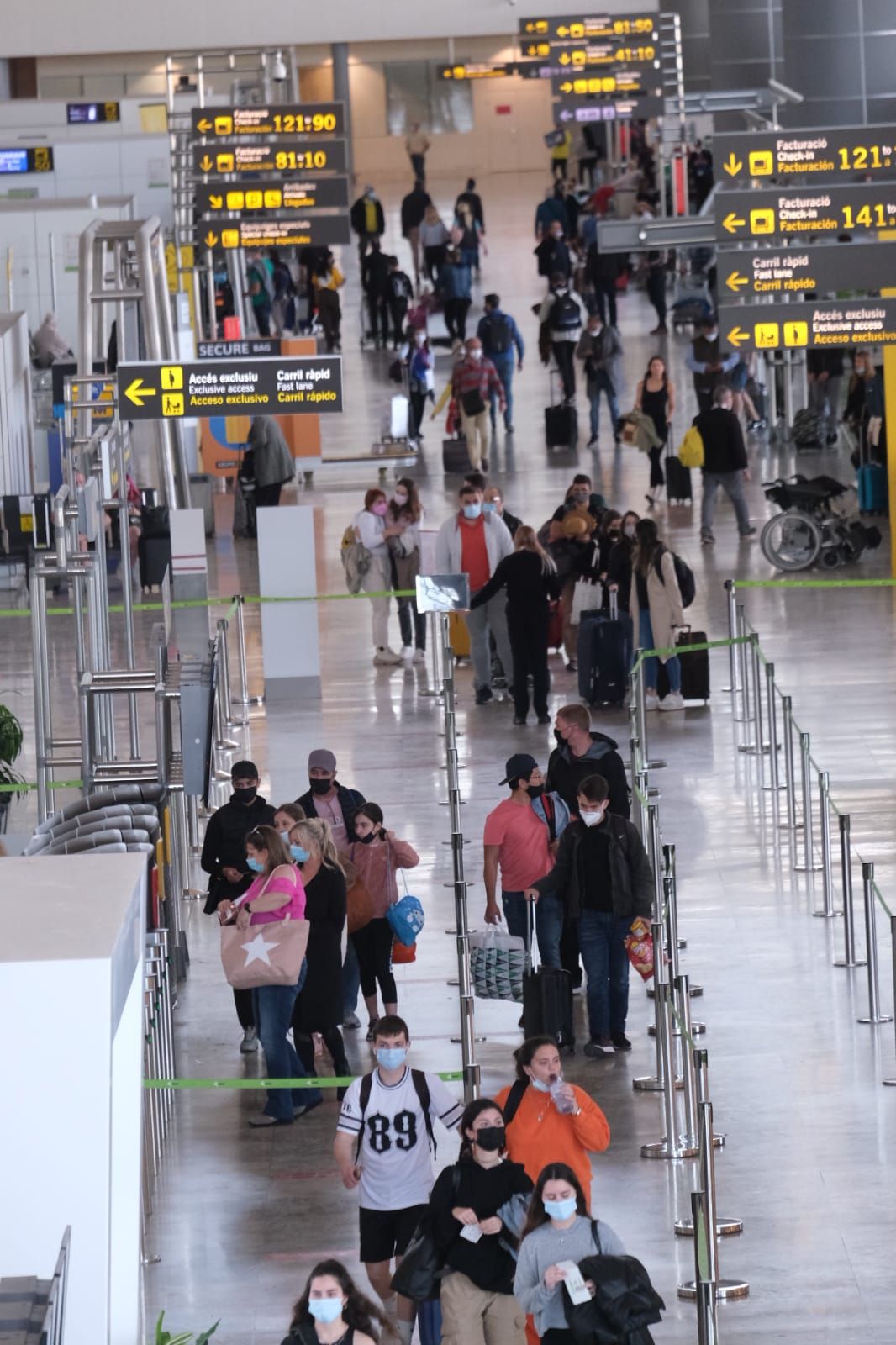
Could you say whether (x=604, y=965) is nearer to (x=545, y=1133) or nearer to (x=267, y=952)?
(x=267, y=952)

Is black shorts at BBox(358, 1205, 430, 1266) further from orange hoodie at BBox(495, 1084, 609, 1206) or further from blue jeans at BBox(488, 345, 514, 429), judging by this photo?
blue jeans at BBox(488, 345, 514, 429)

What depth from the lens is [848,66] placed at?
2634 cm

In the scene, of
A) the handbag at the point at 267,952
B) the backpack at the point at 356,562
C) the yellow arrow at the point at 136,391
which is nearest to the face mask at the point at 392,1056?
the handbag at the point at 267,952

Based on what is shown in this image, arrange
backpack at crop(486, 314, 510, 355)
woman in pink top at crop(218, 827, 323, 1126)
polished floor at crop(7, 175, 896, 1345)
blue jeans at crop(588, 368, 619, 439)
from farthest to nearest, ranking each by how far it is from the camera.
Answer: backpack at crop(486, 314, 510, 355) → blue jeans at crop(588, 368, 619, 439) → woman in pink top at crop(218, 827, 323, 1126) → polished floor at crop(7, 175, 896, 1345)

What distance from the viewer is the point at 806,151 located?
1945 cm

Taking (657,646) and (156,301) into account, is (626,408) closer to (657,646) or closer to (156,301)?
(156,301)

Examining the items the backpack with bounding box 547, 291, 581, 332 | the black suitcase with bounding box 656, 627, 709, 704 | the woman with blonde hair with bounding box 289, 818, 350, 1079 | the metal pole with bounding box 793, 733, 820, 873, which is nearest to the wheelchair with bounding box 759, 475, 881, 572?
the black suitcase with bounding box 656, 627, 709, 704

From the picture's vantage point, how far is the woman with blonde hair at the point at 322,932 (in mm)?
11227

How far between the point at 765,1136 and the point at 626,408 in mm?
19710

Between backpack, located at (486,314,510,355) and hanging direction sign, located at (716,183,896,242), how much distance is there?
9340mm

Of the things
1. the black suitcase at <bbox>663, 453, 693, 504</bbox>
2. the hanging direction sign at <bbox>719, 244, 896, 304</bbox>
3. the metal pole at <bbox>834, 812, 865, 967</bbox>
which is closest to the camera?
the metal pole at <bbox>834, 812, 865, 967</bbox>

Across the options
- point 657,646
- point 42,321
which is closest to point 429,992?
point 657,646

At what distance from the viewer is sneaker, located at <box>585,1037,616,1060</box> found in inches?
464

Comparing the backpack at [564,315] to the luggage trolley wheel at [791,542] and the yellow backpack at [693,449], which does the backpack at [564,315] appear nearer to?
the yellow backpack at [693,449]
